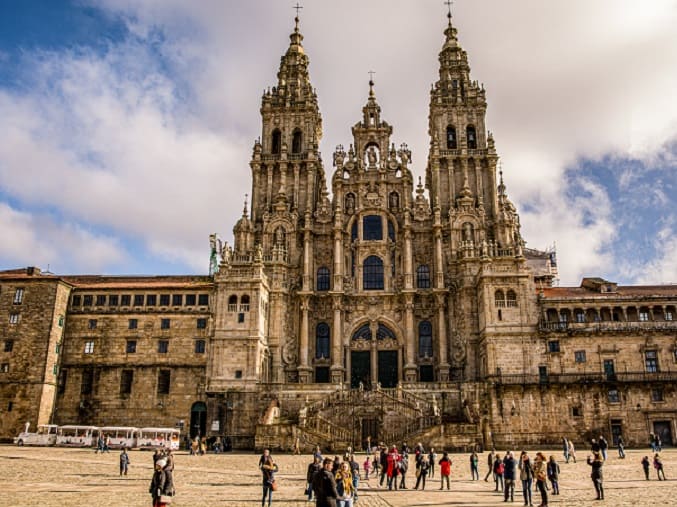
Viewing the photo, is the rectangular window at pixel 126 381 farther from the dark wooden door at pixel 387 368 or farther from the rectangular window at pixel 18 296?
the dark wooden door at pixel 387 368

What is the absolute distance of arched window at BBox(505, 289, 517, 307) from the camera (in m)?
50.5

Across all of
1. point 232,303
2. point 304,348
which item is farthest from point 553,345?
point 232,303

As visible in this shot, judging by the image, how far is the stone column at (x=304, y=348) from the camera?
5403cm

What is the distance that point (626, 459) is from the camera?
3597cm

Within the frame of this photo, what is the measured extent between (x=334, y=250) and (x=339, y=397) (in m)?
15.8

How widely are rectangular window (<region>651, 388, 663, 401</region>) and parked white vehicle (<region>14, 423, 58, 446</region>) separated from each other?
1772 inches

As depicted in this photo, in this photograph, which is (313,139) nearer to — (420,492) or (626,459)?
(626,459)

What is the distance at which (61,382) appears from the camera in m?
52.5

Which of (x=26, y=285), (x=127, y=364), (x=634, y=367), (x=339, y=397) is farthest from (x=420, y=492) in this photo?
(x=26, y=285)

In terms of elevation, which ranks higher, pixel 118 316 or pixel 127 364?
pixel 118 316

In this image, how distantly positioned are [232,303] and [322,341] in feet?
30.6

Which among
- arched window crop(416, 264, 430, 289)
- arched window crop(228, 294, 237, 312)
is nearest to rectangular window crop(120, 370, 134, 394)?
arched window crop(228, 294, 237, 312)

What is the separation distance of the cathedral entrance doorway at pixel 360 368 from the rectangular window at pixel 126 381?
18.6 metres

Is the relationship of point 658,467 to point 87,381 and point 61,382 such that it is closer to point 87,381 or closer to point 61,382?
point 87,381
